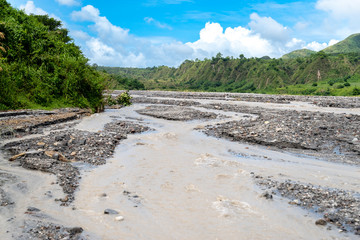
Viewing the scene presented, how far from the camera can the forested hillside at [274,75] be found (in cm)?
7731

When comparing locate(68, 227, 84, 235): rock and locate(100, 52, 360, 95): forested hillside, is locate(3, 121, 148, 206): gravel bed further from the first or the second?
locate(100, 52, 360, 95): forested hillside

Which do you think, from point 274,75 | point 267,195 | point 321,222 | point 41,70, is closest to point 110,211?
point 267,195

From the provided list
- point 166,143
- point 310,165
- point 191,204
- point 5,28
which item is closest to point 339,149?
point 310,165

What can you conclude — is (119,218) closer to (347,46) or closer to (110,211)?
(110,211)

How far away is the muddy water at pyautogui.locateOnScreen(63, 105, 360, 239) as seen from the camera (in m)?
6.45

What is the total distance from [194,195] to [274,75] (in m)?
106

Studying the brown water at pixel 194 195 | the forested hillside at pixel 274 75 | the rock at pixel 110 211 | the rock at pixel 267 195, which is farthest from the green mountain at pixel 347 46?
the rock at pixel 110 211

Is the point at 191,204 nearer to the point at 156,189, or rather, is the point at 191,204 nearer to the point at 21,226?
the point at 156,189

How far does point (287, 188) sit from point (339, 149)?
673 cm

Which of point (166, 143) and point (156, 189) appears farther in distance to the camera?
point (166, 143)

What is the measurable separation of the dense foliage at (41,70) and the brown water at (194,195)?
51.3ft

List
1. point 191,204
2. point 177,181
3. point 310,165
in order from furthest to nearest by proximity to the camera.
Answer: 1. point 310,165
2. point 177,181
3. point 191,204

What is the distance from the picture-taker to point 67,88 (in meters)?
28.2

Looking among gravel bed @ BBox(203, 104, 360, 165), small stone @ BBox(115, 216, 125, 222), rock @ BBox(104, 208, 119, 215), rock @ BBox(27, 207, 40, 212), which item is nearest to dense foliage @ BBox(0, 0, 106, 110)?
gravel bed @ BBox(203, 104, 360, 165)
